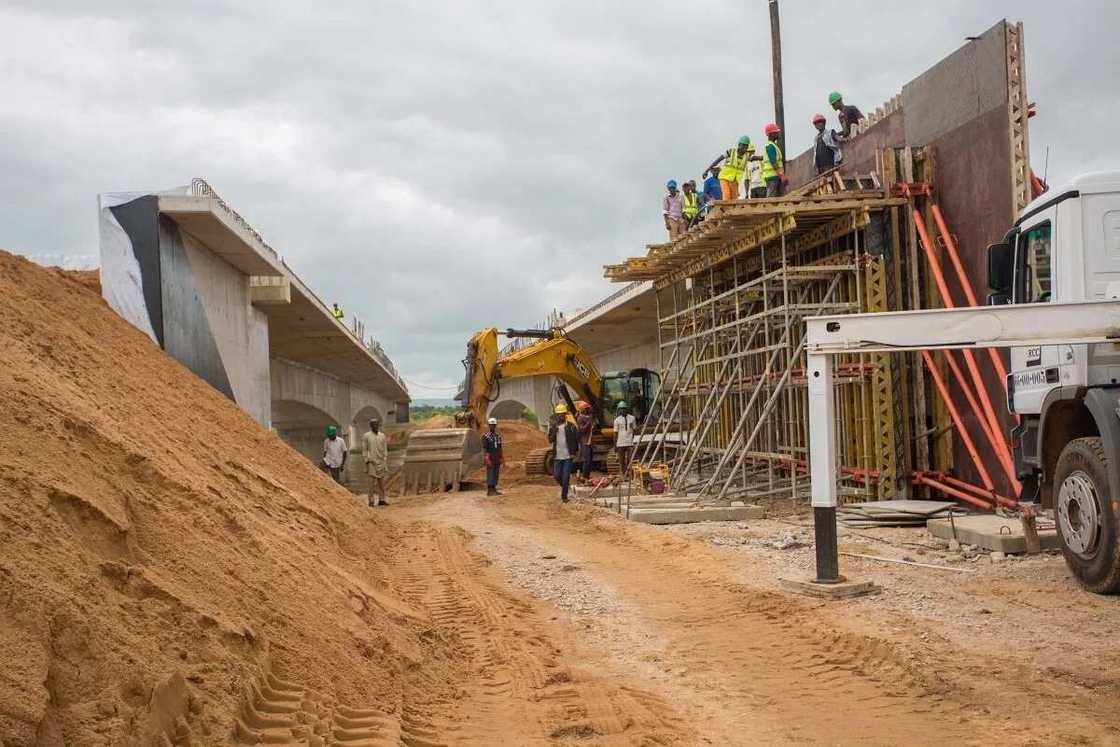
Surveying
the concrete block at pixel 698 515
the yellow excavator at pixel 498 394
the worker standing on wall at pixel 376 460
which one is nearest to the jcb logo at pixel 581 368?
the yellow excavator at pixel 498 394

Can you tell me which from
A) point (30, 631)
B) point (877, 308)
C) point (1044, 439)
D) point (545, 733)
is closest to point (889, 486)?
point (877, 308)

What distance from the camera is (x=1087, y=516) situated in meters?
7.98

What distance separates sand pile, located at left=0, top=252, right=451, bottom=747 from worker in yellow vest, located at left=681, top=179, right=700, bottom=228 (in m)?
12.7

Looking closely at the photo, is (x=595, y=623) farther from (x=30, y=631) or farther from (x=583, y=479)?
(x=583, y=479)

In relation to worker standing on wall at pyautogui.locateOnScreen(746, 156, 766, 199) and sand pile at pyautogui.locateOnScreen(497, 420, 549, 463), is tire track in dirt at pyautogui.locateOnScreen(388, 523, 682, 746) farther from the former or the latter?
sand pile at pyautogui.locateOnScreen(497, 420, 549, 463)

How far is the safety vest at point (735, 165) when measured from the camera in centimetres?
1833

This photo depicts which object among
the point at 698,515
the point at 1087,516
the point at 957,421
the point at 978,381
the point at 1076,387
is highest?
the point at 978,381

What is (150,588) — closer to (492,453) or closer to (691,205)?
(492,453)

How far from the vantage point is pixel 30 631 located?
374cm

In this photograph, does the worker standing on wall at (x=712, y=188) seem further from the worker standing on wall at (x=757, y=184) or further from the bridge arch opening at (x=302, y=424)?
the bridge arch opening at (x=302, y=424)

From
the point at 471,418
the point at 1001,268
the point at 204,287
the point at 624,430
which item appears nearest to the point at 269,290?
the point at 471,418

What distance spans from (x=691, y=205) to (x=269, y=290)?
31.3ft

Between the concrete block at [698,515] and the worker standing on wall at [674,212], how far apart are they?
27.2ft

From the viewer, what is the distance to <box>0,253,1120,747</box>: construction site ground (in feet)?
13.4
